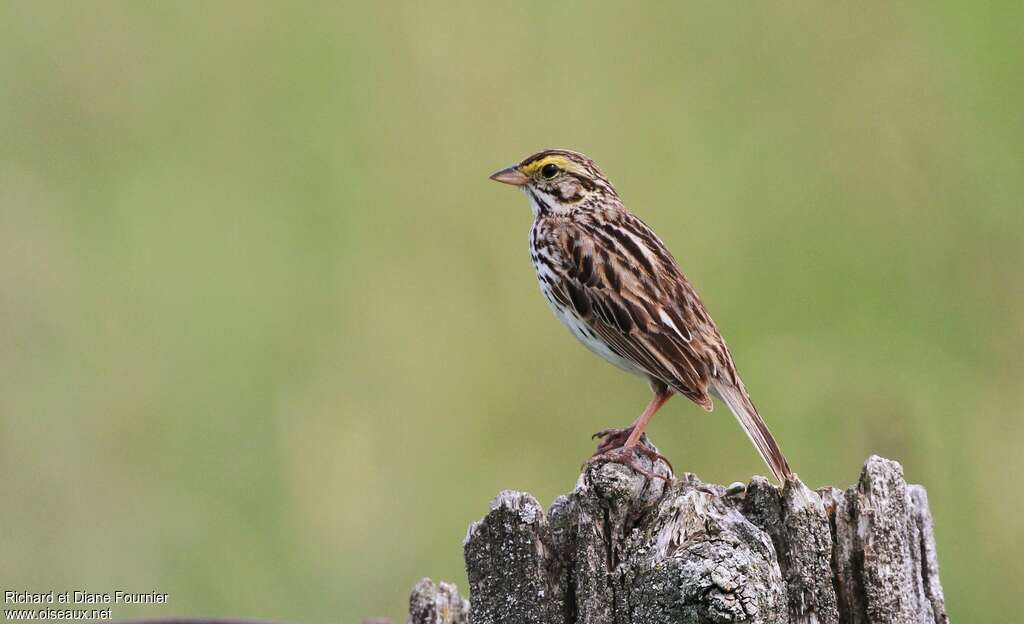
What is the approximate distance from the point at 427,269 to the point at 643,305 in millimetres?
1530

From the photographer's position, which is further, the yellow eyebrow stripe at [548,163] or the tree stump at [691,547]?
the yellow eyebrow stripe at [548,163]

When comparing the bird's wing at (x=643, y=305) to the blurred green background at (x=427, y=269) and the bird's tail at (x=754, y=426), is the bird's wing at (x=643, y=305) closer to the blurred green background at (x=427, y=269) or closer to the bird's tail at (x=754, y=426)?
the bird's tail at (x=754, y=426)

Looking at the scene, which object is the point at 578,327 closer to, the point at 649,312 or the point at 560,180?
the point at 649,312

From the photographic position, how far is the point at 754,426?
5000mm

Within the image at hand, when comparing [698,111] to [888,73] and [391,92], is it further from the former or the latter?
[391,92]

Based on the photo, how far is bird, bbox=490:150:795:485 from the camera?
518 cm

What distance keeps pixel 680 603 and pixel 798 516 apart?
1.43 feet

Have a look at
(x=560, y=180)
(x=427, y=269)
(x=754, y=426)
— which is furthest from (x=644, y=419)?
(x=427, y=269)

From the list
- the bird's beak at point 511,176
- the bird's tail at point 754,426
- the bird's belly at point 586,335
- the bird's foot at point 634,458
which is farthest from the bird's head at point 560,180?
the bird's foot at point 634,458

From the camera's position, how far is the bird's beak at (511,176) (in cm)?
605

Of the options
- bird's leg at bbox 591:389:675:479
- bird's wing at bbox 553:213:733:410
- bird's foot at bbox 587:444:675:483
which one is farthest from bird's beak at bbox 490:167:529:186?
bird's foot at bbox 587:444:675:483

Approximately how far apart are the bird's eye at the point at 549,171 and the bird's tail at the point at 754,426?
4.38 ft

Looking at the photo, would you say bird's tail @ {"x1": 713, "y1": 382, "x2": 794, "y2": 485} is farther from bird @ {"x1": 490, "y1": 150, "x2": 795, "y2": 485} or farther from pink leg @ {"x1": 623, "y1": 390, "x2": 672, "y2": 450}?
pink leg @ {"x1": 623, "y1": 390, "x2": 672, "y2": 450}

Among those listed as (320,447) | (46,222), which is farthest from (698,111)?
(46,222)
